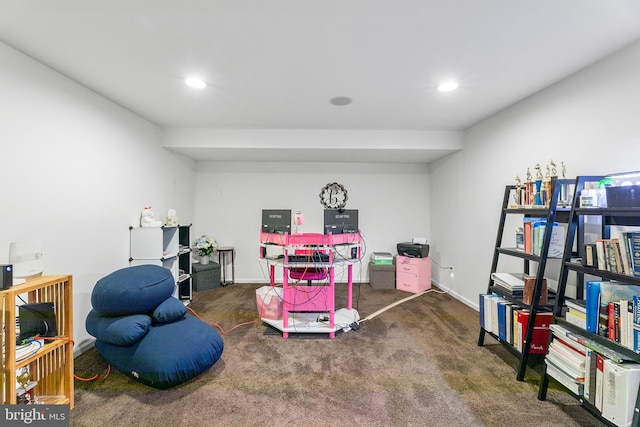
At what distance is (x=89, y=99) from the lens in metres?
2.63

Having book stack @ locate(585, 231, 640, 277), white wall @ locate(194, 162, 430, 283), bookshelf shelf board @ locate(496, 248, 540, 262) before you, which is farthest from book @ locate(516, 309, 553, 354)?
white wall @ locate(194, 162, 430, 283)

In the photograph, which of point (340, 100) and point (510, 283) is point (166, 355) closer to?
point (340, 100)

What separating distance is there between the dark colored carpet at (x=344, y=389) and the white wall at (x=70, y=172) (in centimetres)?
104

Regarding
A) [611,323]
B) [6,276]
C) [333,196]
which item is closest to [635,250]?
[611,323]

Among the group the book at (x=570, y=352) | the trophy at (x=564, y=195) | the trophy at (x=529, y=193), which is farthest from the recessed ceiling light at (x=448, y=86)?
the book at (x=570, y=352)

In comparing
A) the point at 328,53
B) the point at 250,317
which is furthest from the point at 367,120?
the point at 250,317

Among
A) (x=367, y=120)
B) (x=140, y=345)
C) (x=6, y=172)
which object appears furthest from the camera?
(x=367, y=120)

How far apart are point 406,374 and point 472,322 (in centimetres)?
155

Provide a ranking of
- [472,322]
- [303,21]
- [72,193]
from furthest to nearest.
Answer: [472,322], [72,193], [303,21]

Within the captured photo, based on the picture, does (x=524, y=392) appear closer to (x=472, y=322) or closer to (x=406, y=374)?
(x=406, y=374)

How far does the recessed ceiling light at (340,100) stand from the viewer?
282 cm

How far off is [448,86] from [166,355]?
341 cm

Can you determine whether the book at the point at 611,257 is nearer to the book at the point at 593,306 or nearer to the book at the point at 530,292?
the book at the point at 593,306

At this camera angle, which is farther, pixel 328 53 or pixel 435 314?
pixel 435 314
